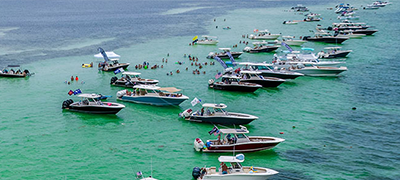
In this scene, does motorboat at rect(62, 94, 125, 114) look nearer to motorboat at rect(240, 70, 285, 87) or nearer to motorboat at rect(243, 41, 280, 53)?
motorboat at rect(240, 70, 285, 87)

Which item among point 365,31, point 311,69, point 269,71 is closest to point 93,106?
point 269,71

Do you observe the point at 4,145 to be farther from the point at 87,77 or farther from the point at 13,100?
the point at 87,77

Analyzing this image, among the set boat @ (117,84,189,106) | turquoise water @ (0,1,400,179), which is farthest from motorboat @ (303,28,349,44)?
boat @ (117,84,189,106)

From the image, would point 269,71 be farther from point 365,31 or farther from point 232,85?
point 365,31

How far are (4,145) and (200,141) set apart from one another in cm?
2233

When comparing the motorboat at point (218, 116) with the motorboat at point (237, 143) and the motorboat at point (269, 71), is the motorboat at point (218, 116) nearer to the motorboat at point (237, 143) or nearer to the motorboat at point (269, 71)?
the motorboat at point (237, 143)

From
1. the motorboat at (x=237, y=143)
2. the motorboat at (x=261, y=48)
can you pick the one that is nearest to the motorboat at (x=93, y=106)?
the motorboat at (x=237, y=143)

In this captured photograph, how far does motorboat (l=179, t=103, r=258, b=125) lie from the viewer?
51.5 metres

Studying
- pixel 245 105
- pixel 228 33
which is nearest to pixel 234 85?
pixel 245 105

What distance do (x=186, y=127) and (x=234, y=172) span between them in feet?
55.9

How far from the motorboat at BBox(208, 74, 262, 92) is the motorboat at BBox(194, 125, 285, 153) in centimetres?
2490

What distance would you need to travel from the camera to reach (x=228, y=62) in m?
88.3

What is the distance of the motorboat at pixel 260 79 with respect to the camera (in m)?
71.2

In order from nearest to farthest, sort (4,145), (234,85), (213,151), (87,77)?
1. (213,151)
2. (4,145)
3. (234,85)
4. (87,77)
